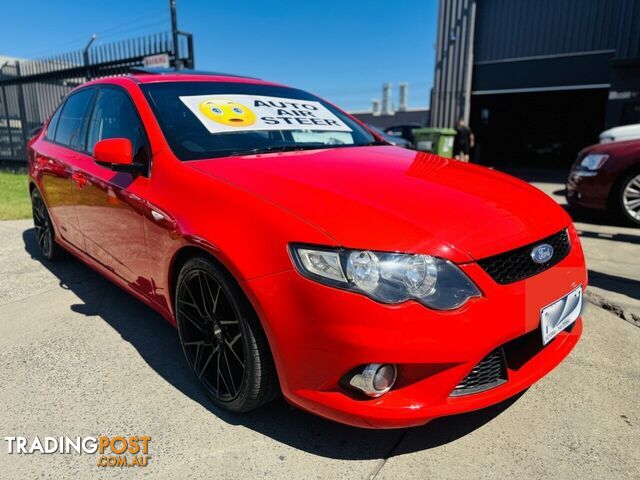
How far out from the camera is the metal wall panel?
35.1 ft

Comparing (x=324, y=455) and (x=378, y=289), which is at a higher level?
(x=378, y=289)

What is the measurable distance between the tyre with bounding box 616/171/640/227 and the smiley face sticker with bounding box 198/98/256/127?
4.85 m

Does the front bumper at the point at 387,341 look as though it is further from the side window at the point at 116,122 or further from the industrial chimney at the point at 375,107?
the industrial chimney at the point at 375,107

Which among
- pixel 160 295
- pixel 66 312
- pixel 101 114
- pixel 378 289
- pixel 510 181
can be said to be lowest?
pixel 66 312

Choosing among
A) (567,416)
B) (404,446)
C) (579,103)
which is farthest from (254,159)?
(579,103)

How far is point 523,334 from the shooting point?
5.70 feet

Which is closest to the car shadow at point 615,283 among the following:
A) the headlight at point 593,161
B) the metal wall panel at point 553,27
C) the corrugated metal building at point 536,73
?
the headlight at point 593,161

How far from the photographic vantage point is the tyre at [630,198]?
5492 millimetres

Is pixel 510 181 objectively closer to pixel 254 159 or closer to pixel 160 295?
pixel 254 159

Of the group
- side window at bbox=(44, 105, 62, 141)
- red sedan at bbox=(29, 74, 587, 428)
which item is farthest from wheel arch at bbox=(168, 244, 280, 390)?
side window at bbox=(44, 105, 62, 141)

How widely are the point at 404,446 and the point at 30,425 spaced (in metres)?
1.63

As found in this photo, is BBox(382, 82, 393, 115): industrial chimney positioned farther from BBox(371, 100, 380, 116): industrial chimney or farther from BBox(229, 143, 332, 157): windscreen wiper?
BBox(229, 143, 332, 157): windscreen wiper

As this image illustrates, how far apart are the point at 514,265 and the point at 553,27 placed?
41.2ft

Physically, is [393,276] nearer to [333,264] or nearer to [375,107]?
[333,264]
